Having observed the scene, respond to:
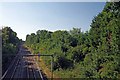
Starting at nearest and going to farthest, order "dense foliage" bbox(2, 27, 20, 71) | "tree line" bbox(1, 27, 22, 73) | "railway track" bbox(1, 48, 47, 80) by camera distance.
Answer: "railway track" bbox(1, 48, 47, 80) < "tree line" bbox(1, 27, 22, 73) < "dense foliage" bbox(2, 27, 20, 71)

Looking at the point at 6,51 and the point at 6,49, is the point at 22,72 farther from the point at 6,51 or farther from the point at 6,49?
the point at 6,49

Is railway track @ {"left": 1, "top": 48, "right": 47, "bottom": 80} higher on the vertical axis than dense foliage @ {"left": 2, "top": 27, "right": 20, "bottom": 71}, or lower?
lower

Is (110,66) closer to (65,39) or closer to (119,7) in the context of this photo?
(119,7)

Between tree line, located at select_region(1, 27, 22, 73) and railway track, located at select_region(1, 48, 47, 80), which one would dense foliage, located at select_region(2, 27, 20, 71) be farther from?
railway track, located at select_region(1, 48, 47, 80)

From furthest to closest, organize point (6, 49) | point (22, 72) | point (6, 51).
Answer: point (6, 49) < point (6, 51) < point (22, 72)

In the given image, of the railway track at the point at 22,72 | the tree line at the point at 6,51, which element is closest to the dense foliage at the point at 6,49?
the tree line at the point at 6,51

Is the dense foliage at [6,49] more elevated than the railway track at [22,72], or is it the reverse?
the dense foliage at [6,49]

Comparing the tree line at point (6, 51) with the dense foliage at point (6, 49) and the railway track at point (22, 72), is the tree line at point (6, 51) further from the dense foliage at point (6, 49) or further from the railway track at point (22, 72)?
the railway track at point (22, 72)

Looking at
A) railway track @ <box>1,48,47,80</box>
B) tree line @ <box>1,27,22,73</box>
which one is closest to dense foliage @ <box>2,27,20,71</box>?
tree line @ <box>1,27,22,73</box>

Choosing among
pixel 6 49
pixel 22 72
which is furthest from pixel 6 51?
pixel 22 72

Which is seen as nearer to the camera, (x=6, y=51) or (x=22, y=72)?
(x=22, y=72)

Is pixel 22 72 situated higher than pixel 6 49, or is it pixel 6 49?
pixel 6 49

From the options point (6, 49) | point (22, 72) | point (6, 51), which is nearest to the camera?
point (22, 72)

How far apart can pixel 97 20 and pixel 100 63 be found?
7.31 metres
